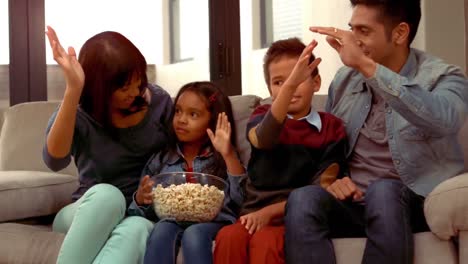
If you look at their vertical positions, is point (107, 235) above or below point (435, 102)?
below

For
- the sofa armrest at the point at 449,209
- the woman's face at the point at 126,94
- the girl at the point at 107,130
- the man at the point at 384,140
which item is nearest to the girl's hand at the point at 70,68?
the girl at the point at 107,130

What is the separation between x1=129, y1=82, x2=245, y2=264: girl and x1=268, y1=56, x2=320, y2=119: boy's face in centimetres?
18

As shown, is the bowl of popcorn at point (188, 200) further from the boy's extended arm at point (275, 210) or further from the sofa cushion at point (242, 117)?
the sofa cushion at point (242, 117)

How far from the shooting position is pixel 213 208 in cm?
179

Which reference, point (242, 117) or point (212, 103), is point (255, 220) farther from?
point (242, 117)

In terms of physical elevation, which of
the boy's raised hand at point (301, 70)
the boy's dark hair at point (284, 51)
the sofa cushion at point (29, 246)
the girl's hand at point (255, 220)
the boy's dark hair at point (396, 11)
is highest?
the boy's dark hair at point (396, 11)

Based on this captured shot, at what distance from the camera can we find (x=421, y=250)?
1.55 meters

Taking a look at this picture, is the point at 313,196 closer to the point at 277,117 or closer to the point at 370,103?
the point at 277,117

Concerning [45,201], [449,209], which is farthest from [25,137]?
[449,209]

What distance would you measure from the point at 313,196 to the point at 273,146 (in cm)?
20

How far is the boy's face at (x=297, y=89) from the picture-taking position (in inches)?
72.8

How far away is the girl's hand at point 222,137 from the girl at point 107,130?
0.21 metres

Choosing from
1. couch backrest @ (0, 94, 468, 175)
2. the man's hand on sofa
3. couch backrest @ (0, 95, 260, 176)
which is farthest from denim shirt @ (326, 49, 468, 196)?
couch backrest @ (0, 95, 260, 176)

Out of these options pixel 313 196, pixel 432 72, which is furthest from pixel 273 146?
pixel 432 72
